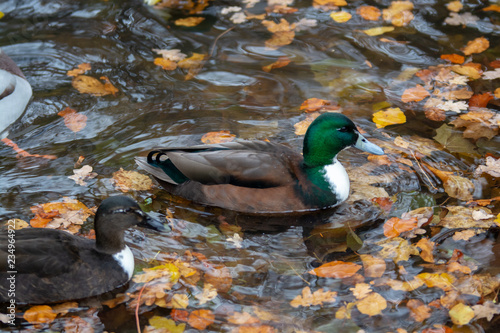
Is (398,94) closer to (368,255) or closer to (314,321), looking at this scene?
(368,255)

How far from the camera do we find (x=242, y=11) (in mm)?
8273

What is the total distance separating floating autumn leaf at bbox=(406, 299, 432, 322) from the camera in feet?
13.2

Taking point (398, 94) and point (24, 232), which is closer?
point (24, 232)

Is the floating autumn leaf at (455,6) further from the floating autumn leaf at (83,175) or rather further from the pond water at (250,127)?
the floating autumn leaf at (83,175)

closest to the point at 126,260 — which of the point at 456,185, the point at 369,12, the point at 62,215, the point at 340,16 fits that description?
the point at 62,215

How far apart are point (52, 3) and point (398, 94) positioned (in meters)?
5.05

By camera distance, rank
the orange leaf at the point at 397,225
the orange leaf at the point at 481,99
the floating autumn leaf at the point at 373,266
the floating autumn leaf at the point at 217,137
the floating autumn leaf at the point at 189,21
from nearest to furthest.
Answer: the floating autumn leaf at the point at 373,266 → the orange leaf at the point at 397,225 → the floating autumn leaf at the point at 217,137 → the orange leaf at the point at 481,99 → the floating autumn leaf at the point at 189,21

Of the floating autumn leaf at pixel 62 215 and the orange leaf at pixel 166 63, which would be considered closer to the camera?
the floating autumn leaf at pixel 62 215

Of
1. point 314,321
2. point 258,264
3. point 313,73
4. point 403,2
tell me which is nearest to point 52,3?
point 313,73

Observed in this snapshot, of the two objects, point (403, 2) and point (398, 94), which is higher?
point (403, 2)

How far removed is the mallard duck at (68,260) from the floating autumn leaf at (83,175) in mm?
1193

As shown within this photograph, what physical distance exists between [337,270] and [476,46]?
4213mm

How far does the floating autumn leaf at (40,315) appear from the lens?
13.4 ft

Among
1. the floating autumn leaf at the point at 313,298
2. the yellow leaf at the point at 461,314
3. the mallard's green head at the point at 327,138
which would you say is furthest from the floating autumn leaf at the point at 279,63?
the yellow leaf at the point at 461,314
